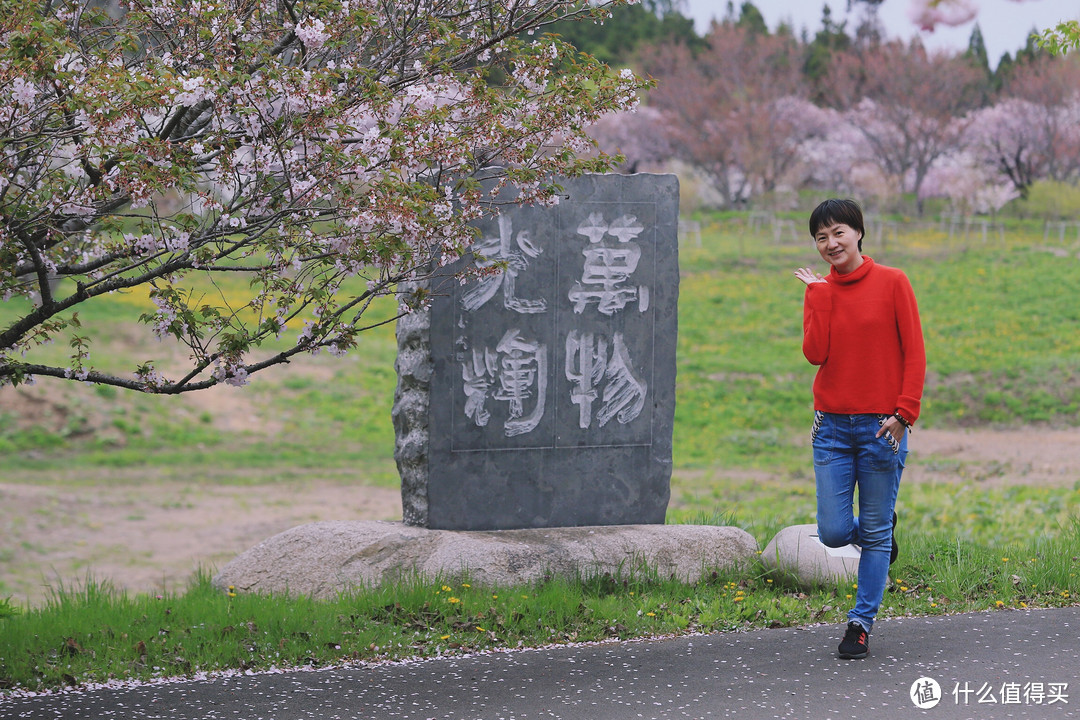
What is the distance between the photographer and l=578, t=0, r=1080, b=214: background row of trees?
110ft

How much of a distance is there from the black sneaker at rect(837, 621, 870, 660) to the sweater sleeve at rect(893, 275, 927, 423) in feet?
3.03

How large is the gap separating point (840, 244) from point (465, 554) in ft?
8.61

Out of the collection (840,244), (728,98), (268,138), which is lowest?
(840,244)

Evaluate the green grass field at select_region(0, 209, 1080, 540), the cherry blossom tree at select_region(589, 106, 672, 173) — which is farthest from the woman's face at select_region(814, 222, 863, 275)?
the cherry blossom tree at select_region(589, 106, 672, 173)

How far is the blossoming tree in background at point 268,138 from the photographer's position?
3525 mm

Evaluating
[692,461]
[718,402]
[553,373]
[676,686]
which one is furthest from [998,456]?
[676,686]

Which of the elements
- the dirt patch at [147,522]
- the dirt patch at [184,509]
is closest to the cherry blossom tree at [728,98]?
the dirt patch at [184,509]

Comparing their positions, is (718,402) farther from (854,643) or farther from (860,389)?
(860,389)

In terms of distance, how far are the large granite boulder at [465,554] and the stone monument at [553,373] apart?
23 centimetres

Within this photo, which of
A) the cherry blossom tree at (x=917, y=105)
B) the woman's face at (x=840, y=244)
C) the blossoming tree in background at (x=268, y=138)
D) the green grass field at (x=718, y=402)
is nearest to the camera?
the blossoming tree in background at (x=268, y=138)

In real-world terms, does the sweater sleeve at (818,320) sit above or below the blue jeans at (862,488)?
above

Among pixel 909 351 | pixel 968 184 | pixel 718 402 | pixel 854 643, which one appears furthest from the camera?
pixel 968 184

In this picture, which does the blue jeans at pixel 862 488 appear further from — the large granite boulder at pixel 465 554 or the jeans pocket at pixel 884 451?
the large granite boulder at pixel 465 554

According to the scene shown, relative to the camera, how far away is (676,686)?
4.34m
